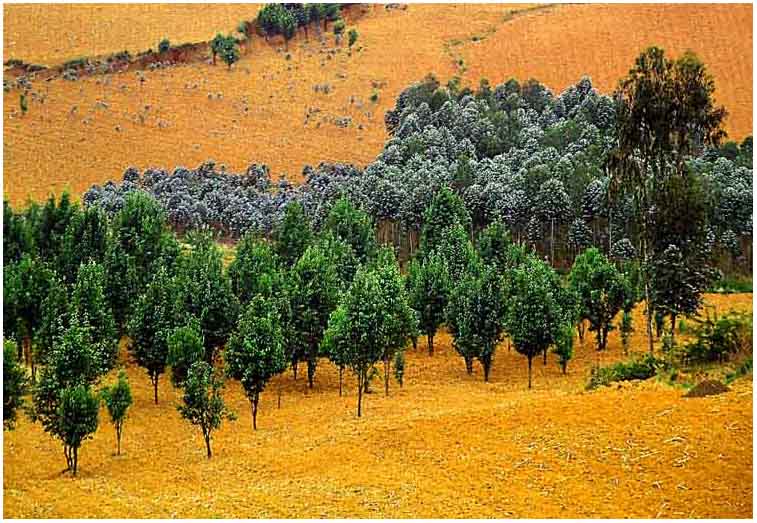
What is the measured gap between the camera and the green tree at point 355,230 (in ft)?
192

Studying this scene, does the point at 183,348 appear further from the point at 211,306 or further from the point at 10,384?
the point at 10,384

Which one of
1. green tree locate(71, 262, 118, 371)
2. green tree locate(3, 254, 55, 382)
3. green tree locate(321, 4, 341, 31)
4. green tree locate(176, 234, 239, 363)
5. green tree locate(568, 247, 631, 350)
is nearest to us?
green tree locate(71, 262, 118, 371)

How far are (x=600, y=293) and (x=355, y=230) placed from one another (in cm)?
2104

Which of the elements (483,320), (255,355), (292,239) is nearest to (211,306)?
(255,355)

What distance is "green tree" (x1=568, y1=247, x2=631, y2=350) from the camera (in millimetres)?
43812

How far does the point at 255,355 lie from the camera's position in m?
34.4

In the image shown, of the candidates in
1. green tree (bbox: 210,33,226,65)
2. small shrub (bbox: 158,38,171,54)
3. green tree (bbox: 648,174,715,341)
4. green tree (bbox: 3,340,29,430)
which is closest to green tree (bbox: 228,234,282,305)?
green tree (bbox: 3,340,29,430)

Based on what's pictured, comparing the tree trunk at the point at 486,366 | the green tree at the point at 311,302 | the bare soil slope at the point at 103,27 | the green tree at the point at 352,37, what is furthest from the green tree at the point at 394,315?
the bare soil slope at the point at 103,27

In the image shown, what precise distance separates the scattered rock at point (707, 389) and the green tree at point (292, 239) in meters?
34.3

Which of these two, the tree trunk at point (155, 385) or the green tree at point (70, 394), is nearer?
the green tree at point (70, 394)

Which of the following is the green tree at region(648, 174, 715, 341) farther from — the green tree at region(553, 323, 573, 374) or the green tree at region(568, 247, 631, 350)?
the green tree at region(568, 247, 631, 350)

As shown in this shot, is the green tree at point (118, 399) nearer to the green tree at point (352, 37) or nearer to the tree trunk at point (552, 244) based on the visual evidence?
the tree trunk at point (552, 244)

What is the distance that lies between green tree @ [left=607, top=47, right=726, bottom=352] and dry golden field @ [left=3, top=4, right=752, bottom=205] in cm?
7036

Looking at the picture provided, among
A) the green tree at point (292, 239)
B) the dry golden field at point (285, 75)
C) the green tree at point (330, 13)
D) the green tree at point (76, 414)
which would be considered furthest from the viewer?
the green tree at point (330, 13)
